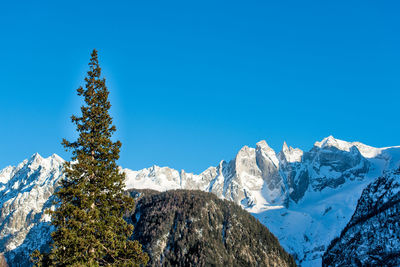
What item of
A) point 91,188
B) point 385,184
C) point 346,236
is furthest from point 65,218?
point 385,184

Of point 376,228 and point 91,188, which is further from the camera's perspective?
point 376,228

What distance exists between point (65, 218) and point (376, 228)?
145 m

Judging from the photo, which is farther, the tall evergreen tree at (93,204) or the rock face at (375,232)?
the rock face at (375,232)

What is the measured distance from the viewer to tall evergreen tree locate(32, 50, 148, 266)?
84.2 feet

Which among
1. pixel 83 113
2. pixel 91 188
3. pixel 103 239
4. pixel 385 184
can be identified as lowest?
pixel 103 239

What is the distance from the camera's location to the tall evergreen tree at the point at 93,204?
84.2 ft

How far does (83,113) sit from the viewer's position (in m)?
30.5

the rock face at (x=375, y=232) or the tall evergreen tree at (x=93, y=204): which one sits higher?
the rock face at (x=375, y=232)

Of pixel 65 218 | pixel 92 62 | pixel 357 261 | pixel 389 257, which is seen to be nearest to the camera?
pixel 65 218

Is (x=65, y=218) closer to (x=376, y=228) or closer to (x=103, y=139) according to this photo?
(x=103, y=139)

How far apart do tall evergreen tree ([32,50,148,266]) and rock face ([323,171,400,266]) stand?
129m

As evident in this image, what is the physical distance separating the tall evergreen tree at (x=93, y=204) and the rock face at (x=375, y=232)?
12854 cm

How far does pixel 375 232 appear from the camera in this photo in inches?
5620

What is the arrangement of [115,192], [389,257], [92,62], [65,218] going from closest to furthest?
[65,218]
[115,192]
[92,62]
[389,257]
